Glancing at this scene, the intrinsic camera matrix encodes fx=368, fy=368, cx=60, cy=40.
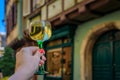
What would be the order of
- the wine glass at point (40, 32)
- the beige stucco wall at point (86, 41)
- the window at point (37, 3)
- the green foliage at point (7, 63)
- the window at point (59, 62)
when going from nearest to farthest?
the wine glass at point (40, 32), the beige stucco wall at point (86, 41), the window at point (59, 62), the window at point (37, 3), the green foliage at point (7, 63)

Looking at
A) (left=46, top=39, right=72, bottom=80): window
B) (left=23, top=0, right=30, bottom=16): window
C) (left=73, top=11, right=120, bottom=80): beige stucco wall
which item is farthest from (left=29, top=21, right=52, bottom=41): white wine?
(left=23, top=0, right=30, bottom=16): window

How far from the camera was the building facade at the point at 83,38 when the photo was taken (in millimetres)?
11438

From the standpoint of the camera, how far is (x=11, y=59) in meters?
23.4

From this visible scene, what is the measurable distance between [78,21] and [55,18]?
0.98 metres

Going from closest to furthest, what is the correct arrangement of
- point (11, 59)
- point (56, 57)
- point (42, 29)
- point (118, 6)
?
point (42, 29) → point (118, 6) → point (56, 57) → point (11, 59)

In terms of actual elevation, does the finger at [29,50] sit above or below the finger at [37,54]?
above

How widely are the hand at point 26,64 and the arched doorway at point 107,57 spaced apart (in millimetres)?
9972

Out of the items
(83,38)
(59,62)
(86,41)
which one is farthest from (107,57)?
(59,62)

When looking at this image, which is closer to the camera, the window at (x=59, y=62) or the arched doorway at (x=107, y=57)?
the arched doorway at (x=107, y=57)

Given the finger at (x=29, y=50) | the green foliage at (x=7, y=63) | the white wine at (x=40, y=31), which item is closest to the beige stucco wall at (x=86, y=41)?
the white wine at (x=40, y=31)

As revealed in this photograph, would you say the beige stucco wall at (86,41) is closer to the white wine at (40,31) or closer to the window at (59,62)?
the window at (59,62)

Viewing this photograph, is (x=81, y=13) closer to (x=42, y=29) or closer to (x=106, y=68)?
A: (x=106, y=68)

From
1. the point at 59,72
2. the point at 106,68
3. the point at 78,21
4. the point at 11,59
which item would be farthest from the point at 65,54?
the point at 11,59

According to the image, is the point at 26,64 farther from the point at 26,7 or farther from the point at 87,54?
the point at 26,7
